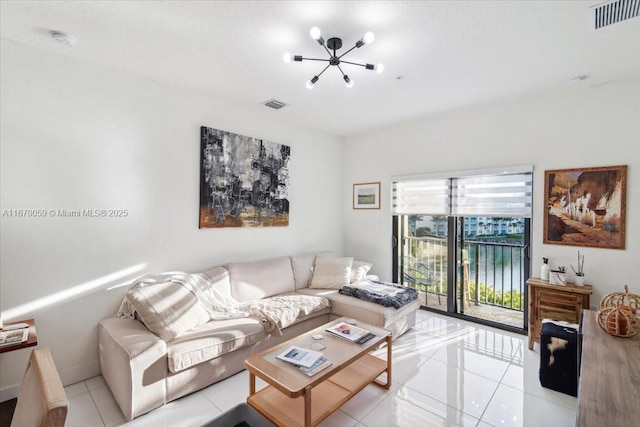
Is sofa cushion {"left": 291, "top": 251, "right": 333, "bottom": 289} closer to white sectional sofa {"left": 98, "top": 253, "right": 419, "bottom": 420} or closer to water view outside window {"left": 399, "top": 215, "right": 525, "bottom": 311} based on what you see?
white sectional sofa {"left": 98, "top": 253, "right": 419, "bottom": 420}

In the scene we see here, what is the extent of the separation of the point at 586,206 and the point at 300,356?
3.20 metres

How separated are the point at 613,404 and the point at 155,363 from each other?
8.45 ft

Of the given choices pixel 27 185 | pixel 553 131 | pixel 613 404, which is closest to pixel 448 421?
pixel 613 404

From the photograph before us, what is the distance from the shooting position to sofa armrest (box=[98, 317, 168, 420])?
2082 millimetres

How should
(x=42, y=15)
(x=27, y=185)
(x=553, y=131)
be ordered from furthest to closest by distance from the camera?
(x=553, y=131) < (x=27, y=185) < (x=42, y=15)

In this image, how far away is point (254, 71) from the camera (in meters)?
2.75

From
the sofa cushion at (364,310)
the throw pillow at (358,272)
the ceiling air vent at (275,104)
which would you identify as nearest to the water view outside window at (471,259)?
the throw pillow at (358,272)

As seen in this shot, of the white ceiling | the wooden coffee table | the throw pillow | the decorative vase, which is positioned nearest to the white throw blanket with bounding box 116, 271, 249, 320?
the wooden coffee table

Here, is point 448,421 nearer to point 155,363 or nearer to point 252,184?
point 155,363

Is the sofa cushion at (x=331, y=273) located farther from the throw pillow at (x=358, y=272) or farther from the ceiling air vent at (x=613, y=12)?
the ceiling air vent at (x=613, y=12)

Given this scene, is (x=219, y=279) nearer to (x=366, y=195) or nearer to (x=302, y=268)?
(x=302, y=268)

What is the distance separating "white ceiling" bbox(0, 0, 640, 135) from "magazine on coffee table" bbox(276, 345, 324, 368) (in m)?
2.28

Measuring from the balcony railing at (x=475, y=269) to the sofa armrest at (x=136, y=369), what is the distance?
11.3ft

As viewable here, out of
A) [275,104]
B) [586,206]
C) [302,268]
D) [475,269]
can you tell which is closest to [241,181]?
[275,104]
